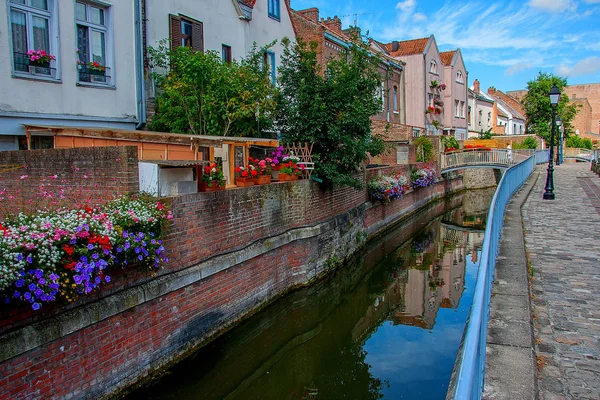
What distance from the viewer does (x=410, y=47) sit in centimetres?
3656

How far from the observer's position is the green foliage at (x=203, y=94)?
12.7 meters

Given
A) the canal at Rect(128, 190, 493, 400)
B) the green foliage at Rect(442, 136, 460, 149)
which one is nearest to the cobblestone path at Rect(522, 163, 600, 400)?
the canal at Rect(128, 190, 493, 400)

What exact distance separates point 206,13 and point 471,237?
13300 mm

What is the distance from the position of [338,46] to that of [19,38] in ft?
59.4

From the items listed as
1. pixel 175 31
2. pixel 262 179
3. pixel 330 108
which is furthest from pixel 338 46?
pixel 262 179

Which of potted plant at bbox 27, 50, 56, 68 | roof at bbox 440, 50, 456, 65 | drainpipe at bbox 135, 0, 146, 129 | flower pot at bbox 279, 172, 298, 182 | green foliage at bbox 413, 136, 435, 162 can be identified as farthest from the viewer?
roof at bbox 440, 50, 456, 65

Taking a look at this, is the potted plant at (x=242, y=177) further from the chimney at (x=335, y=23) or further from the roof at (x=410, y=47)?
the roof at (x=410, y=47)

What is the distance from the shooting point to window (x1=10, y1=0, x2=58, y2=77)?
378 inches

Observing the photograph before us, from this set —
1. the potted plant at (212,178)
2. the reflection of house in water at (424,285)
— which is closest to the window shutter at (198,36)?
the potted plant at (212,178)

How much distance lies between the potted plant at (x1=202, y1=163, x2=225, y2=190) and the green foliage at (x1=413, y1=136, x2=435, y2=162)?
21.9 metres

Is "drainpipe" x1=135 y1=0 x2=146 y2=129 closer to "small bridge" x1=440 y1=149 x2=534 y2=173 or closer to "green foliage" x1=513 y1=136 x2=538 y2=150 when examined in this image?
"small bridge" x1=440 y1=149 x2=534 y2=173

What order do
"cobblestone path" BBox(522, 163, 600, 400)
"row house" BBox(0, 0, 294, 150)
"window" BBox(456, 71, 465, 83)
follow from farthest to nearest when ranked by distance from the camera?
1. "window" BBox(456, 71, 465, 83)
2. "row house" BBox(0, 0, 294, 150)
3. "cobblestone path" BBox(522, 163, 600, 400)

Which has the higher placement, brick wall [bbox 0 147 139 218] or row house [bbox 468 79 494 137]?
row house [bbox 468 79 494 137]

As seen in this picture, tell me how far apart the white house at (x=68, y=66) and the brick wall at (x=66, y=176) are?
6.38ft
